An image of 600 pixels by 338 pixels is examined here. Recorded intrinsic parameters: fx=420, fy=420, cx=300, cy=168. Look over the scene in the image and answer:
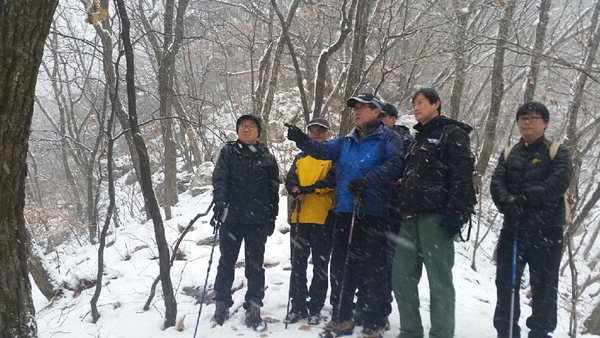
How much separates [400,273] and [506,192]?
120cm

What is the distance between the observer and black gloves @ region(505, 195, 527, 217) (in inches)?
141

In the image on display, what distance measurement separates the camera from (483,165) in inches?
364

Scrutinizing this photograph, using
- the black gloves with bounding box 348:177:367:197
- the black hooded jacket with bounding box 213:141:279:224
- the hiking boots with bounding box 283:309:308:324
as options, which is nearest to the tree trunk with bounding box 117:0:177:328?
the black hooded jacket with bounding box 213:141:279:224

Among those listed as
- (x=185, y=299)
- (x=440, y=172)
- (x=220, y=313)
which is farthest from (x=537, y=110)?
(x=185, y=299)

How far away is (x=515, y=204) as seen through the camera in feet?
11.9

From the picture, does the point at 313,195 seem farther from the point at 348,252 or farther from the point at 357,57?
the point at 357,57

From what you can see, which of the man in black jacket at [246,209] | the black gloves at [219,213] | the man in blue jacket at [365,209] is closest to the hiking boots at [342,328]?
the man in blue jacket at [365,209]

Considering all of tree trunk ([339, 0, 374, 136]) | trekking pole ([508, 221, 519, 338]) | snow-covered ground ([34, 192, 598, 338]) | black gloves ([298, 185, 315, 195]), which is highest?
tree trunk ([339, 0, 374, 136])

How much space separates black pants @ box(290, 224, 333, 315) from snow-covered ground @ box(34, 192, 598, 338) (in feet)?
0.75

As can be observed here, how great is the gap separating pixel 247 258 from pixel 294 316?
0.77 metres

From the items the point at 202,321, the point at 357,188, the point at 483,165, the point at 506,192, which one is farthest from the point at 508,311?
the point at 483,165

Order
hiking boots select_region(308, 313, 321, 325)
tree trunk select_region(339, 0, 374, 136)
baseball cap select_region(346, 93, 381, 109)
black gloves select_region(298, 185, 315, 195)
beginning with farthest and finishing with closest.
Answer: tree trunk select_region(339, 0, 374, 136) → black gloves select_region(298, 185, 315, 195) → hiking boots select_region(308, 313, 321, 325) → baseball cap select_region(346, 93, 381, 109)

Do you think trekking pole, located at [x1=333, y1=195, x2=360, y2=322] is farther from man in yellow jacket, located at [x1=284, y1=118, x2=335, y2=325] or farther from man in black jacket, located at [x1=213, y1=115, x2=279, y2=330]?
man in black jacket, located at [x1=213, y1=115, x2=279, y2=330]

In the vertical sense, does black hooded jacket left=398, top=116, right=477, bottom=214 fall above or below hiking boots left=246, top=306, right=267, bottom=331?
above
